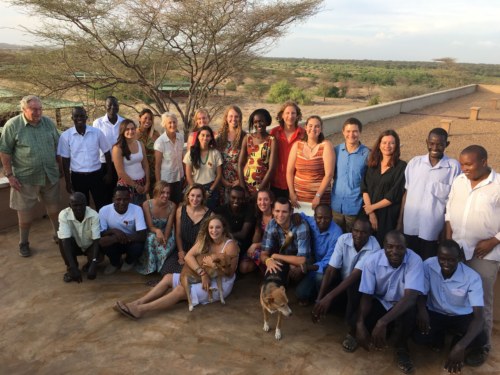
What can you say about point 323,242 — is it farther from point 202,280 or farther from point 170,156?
point 170,156

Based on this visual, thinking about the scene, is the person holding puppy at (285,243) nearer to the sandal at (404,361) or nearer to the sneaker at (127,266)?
the sandal at (404,361)

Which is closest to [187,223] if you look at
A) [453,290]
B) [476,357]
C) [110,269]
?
[110,269]

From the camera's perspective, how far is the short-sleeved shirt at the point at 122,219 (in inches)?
176

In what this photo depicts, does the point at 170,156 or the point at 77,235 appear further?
the point at 170,156

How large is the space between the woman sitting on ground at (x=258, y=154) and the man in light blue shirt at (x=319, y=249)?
933mm

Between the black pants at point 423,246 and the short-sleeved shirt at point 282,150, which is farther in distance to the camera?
the short-sleeved shirt at point 282,150

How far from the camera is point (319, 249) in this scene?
4102 millimetres

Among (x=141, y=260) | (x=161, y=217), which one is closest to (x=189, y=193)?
(x=161, y=217)

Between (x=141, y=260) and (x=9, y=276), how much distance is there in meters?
1.33

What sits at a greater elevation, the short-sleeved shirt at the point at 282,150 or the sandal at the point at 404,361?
the short-sleeved shirt at the point at 282,150

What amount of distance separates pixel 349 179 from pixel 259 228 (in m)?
1.03

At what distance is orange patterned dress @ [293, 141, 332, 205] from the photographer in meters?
4.41

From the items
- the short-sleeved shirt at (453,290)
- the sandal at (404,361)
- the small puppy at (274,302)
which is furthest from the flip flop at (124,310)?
the short-sleeved shirt at (453,290)

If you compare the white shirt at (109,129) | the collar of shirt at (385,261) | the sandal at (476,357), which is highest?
the white shirt at (109,129)
